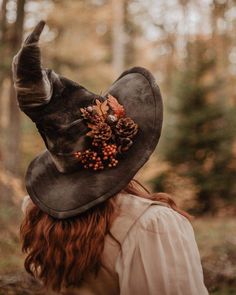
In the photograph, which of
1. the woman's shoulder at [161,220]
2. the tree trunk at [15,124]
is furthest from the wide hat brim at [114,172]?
the tree trunk at [15,124]

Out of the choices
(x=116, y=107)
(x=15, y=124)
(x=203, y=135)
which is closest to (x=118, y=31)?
(x=203, y=135)

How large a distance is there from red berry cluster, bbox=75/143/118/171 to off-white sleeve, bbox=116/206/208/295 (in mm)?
226

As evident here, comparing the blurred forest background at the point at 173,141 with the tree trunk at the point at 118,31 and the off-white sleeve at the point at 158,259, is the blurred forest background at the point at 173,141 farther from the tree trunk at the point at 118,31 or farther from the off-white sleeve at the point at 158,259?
the tree trunk at the point at 118,31

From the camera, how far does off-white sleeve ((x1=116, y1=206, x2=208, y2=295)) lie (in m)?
1.46

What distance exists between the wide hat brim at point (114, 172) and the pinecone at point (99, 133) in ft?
0.32

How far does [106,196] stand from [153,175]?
9356 millimetres

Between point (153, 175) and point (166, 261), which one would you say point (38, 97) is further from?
point (153, 175)

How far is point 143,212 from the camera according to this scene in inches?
59.8

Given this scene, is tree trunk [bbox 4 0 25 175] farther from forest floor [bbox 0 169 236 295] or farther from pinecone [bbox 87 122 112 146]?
pinecone [bbox 87 122 112 146]

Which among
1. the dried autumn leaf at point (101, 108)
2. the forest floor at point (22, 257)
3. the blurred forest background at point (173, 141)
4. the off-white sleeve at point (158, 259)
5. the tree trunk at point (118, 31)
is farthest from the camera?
Result: the tree trunk at point (118, 31)

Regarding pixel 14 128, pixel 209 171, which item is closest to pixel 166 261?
pixel 14 128

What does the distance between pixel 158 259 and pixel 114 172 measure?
325mm

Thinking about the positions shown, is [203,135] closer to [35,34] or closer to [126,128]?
[126,128]

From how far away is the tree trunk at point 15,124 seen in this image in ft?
26.5
